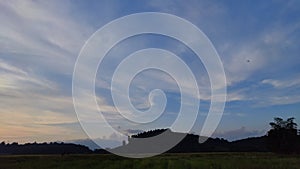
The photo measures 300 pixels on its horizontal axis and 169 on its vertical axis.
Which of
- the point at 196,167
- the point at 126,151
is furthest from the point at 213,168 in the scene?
the point at 126,151

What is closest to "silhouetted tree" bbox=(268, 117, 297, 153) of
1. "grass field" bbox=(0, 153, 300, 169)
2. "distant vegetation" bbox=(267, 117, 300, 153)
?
"distant vegetation" bbox=(267, 117, 300, 153)

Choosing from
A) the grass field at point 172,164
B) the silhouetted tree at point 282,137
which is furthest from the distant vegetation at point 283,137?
the grass field at point 172,164

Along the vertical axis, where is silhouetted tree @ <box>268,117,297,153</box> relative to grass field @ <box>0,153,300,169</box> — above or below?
above

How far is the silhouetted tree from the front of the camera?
82.8 metres

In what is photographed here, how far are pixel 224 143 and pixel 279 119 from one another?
251ft

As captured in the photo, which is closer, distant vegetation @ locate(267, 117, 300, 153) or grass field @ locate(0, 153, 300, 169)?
grass field @ locate(0, 153, 300, 169)

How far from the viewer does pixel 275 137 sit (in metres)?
85.3

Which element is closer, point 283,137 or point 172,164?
point 172,164

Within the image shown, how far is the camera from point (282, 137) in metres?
84.0

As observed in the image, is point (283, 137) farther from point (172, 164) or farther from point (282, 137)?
point (172, 164)

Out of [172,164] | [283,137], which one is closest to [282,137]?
[283,137]

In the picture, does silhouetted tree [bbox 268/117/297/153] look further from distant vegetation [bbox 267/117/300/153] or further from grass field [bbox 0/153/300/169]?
grass field [bbox 0/153/300/169]

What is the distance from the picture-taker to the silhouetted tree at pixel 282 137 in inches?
3260

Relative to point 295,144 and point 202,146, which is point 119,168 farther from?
point 202,146
